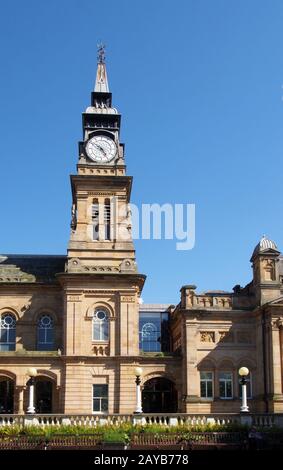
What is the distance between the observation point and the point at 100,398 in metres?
50.7

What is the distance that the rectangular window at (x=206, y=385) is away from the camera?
51688mm

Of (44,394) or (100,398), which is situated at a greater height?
(44,394)

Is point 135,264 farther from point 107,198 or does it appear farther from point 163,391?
point 163,391

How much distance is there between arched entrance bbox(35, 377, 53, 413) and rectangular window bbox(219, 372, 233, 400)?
12.2 metres

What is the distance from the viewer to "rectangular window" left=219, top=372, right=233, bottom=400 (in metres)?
51.7

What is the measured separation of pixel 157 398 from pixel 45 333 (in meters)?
9.85

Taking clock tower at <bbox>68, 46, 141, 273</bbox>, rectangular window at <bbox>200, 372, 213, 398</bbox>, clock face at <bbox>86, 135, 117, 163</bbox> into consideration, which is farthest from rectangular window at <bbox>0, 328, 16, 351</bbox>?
clock face at <bbox>86, 135, 117, 163</bbox>

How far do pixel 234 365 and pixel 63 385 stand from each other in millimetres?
12282

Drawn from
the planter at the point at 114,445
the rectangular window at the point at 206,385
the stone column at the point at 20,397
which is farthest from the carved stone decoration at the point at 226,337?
the planter at the point at 114,445

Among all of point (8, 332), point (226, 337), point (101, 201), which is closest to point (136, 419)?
point (226, 337)

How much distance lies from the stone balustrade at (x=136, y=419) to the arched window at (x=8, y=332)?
40.9 ft

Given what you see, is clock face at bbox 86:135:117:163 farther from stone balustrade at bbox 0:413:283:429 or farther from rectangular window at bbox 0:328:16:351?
stone balustrade at bbox 0:413:283:429

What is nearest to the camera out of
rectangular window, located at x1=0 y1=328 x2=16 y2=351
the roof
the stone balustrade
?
the stone balustrade

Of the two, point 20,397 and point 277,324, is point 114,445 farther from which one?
point 277,324
